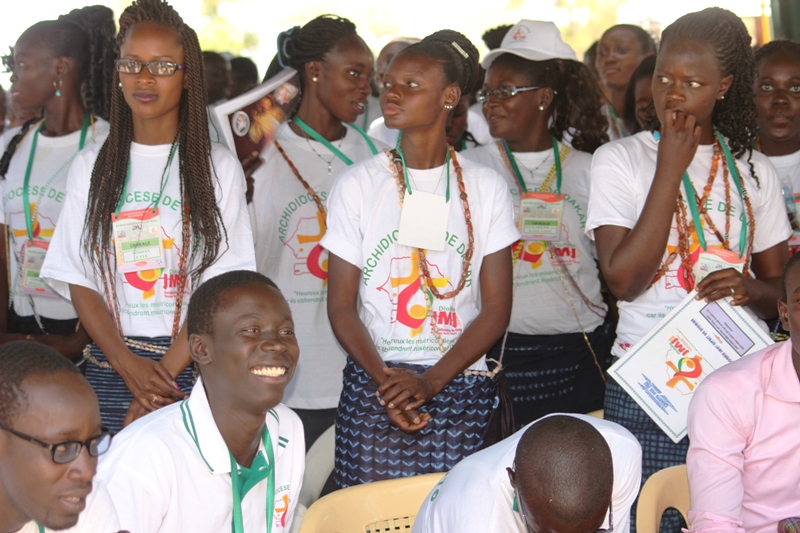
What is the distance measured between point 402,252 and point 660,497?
110 cm

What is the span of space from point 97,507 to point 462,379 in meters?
1.35

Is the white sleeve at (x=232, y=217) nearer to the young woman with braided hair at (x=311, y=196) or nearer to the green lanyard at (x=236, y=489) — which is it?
the young woman with braided hair at (x=311, y=196)

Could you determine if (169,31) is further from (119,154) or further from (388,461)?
(388,461)

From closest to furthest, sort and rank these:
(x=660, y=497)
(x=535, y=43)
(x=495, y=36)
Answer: (x=660, y=497)
(x=535, y=43)
(x=495, y=36)

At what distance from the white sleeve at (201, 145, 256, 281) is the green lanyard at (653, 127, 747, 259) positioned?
4.55 ft

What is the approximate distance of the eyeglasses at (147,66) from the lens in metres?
3.12

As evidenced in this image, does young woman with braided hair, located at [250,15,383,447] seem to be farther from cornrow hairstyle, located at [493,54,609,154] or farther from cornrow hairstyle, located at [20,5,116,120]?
cornrow hairstyle, located at [493,54,609,154]

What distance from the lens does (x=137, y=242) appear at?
3.03 metres

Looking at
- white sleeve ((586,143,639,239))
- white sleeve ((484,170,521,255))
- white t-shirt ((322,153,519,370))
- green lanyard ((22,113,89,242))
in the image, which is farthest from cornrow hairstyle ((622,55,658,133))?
green lanyard ((22,113,89,242))

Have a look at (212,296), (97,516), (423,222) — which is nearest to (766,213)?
(423,222)

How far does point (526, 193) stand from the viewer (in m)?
3.90

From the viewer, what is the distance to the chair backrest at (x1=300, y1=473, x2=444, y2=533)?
248 centimetres

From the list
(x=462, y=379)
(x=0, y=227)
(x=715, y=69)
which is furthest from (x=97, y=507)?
(x=715, y=69)

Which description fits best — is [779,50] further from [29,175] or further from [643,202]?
[29,175]
